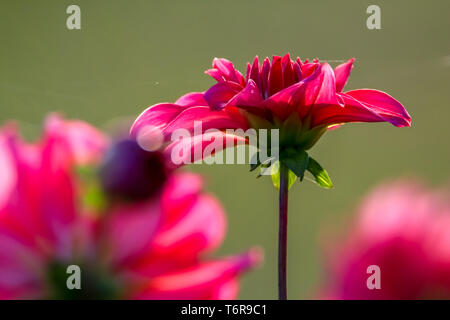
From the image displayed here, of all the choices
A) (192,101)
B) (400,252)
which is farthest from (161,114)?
(400,252)

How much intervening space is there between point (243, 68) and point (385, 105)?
0.20 metres

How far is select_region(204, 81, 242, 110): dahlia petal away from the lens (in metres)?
0.21

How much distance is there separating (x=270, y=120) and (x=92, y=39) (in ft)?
0.77

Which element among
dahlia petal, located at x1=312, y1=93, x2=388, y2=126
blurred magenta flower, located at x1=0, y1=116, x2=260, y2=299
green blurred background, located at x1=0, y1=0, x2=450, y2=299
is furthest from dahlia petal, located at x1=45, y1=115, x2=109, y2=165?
green blurred background, located at x1=0, y1=0, x2=450, y2=299

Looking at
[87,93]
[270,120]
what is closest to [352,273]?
[270,120]

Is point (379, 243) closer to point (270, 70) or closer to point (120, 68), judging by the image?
point (270, 70)

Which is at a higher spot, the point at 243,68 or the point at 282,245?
the point at 243,68

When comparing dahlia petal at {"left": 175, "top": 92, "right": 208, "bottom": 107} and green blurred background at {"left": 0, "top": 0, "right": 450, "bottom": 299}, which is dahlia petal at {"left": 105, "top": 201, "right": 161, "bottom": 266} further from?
green blurred background at {"left": 0, "top": 0, "right": 450, "bottom": 299}

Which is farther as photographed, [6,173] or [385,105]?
[385,105]

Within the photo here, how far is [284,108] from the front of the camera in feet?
0.71

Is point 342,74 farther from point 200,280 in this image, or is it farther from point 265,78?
point 200,280

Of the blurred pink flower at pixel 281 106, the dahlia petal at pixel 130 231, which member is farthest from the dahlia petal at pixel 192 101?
the dahlia petal at pixel 130 231

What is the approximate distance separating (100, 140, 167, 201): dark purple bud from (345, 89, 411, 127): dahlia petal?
0.12 m

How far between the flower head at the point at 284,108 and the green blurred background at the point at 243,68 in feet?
0.53
